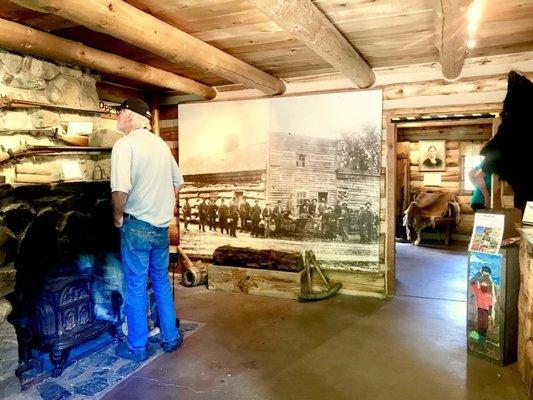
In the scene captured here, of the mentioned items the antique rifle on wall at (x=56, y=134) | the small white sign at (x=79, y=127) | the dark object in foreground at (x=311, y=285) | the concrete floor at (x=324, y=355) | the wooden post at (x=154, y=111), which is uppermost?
the wooden post at (x=154, y=111)

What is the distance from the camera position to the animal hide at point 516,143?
12.9ft

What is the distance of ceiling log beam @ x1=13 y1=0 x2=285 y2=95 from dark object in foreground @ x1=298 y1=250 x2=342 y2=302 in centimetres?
240

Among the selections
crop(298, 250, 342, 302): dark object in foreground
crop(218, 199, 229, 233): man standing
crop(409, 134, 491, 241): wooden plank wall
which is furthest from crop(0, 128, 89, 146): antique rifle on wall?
crop(409, 134, 491, 241): wooden plank wall

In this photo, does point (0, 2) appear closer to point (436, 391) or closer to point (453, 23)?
point (453, 23)

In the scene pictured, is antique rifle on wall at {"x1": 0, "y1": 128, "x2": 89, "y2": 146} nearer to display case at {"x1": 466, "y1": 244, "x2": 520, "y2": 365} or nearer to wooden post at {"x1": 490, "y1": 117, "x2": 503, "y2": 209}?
display case at {"x1": 466, "y1": 244, "x2": 520, "y2": 365}

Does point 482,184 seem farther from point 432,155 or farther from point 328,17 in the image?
point 432,155

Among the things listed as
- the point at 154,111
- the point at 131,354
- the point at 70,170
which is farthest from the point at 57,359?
the point at 154,111

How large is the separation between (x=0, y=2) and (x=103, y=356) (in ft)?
9.62

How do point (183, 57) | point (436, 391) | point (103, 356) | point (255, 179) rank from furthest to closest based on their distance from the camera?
point (255, 179) < point (183, 57) < point (103, 356) < point (436, 391)

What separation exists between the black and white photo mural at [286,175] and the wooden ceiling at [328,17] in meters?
0.78

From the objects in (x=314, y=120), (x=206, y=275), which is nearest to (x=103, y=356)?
(x=206, y=275)

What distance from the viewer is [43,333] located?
3201 millimetres

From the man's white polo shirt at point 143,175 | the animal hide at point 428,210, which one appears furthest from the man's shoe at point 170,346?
the animal hide at point 428,210

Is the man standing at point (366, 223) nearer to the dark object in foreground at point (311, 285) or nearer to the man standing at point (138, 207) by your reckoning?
the dark object in foreground at point (311, 285)
